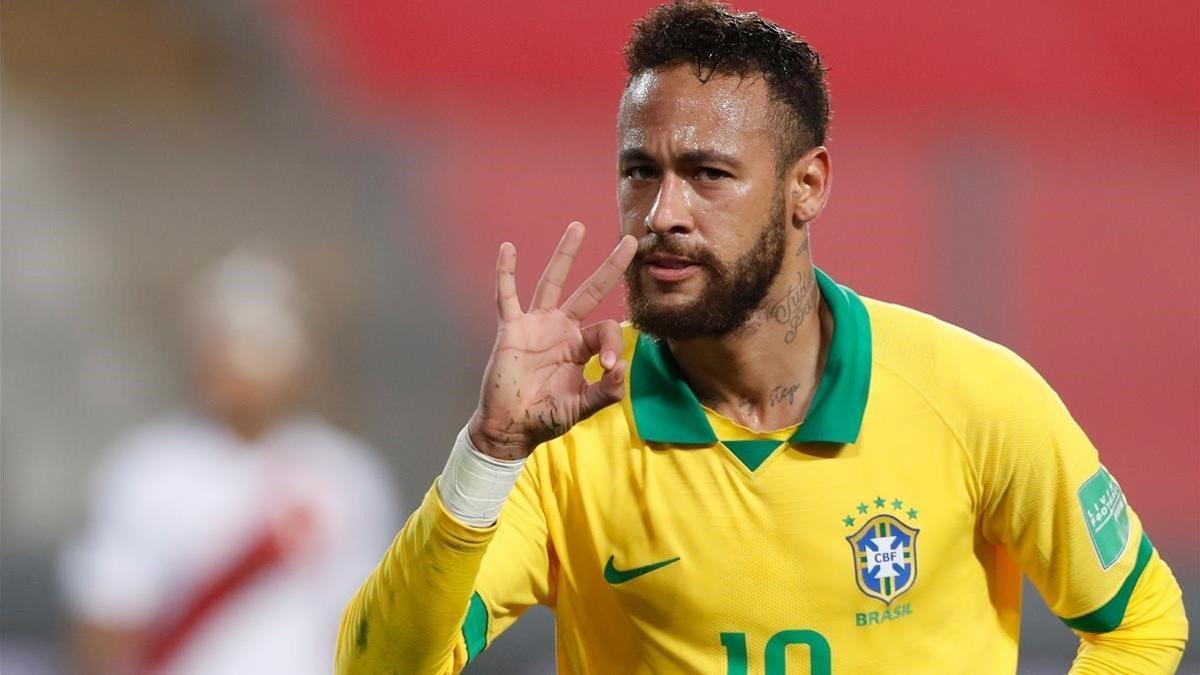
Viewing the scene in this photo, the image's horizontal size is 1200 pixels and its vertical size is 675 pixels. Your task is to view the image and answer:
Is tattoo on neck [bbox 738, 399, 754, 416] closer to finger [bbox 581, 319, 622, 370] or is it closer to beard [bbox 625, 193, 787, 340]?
beard [bbox 625, 193, 787, 340]

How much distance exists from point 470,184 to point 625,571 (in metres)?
2.92

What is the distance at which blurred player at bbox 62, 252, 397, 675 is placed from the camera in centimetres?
378

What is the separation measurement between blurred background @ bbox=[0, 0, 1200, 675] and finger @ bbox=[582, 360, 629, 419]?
8.97ft

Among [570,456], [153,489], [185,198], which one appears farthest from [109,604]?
[570,456]

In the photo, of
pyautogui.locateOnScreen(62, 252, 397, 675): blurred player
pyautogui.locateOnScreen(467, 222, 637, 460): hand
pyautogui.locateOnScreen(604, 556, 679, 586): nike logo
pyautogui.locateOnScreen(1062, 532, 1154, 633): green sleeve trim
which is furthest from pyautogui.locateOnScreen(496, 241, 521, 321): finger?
pyautogui.locateOnScreen(62, 252, 397, 675): blurred player

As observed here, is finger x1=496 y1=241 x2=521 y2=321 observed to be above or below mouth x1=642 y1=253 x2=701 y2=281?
below

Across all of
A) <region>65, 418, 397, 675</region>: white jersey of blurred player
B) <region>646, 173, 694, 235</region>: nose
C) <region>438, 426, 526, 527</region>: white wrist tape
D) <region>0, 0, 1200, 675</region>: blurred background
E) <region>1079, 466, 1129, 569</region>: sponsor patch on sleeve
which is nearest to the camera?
<region>438, 426, 526, 527</region>: white wrist tape

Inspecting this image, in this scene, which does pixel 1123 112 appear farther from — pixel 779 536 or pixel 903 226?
pixel 779 536

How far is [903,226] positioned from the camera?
188 inches

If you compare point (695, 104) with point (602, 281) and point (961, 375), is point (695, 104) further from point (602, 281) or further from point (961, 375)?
point (961, 375)

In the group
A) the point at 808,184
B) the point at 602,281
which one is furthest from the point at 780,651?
the point at 808,184

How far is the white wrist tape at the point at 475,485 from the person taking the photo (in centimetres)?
180

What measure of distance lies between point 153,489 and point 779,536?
8.03 ft

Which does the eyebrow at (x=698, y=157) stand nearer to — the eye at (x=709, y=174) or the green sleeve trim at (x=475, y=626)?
the eye at (x=709, y=174)
